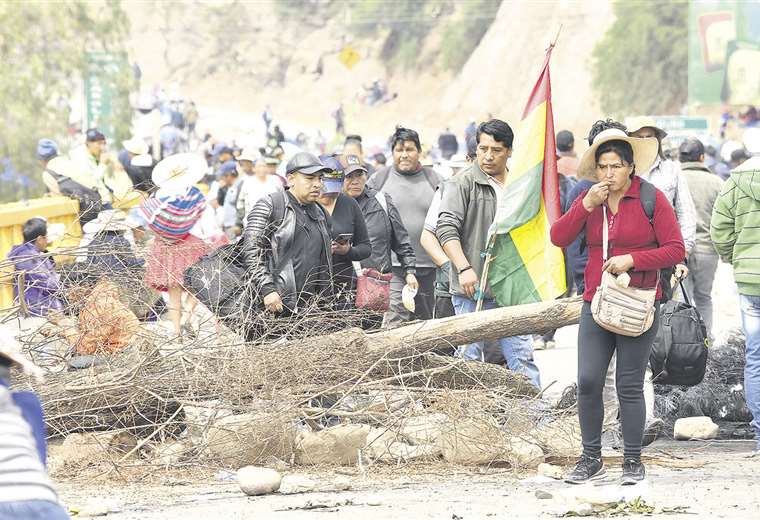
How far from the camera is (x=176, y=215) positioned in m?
11.0

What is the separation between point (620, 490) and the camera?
6477mm

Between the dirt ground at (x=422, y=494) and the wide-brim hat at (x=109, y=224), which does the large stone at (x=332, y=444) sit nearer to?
the dirt ground at (x=422, y=494)

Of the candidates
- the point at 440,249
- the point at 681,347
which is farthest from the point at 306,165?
the point at 681,347

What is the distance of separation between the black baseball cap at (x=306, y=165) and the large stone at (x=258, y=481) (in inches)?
75.8

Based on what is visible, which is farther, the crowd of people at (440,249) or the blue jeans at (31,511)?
the crowd of people at (440,249)

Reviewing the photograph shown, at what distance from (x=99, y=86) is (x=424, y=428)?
2753 centimetres

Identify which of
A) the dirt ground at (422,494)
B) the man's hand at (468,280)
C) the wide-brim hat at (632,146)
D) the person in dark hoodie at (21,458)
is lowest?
the dirt ground at (422,494)

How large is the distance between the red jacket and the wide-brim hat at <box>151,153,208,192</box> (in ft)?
16.0

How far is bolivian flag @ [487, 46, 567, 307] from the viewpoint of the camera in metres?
8.21

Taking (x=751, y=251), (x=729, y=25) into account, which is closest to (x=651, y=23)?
(x=729, y=25)

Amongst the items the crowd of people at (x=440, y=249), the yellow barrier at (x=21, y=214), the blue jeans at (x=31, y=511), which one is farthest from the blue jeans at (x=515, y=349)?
the yellow barrier at (x=21, y=214)

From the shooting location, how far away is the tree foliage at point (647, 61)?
66500 mm

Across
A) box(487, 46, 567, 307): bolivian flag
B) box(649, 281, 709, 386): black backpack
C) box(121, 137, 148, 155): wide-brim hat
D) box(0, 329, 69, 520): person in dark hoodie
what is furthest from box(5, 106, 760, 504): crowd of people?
box(121, 137, 148, 155): wide-brim hat

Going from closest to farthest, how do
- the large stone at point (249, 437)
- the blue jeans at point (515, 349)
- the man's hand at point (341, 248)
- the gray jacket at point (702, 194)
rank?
the large stone at point (249, 437) < the blue jeans at point (515, 349) < the man's hand at point (341, 248) < the gray jacket at point (702, 194)
